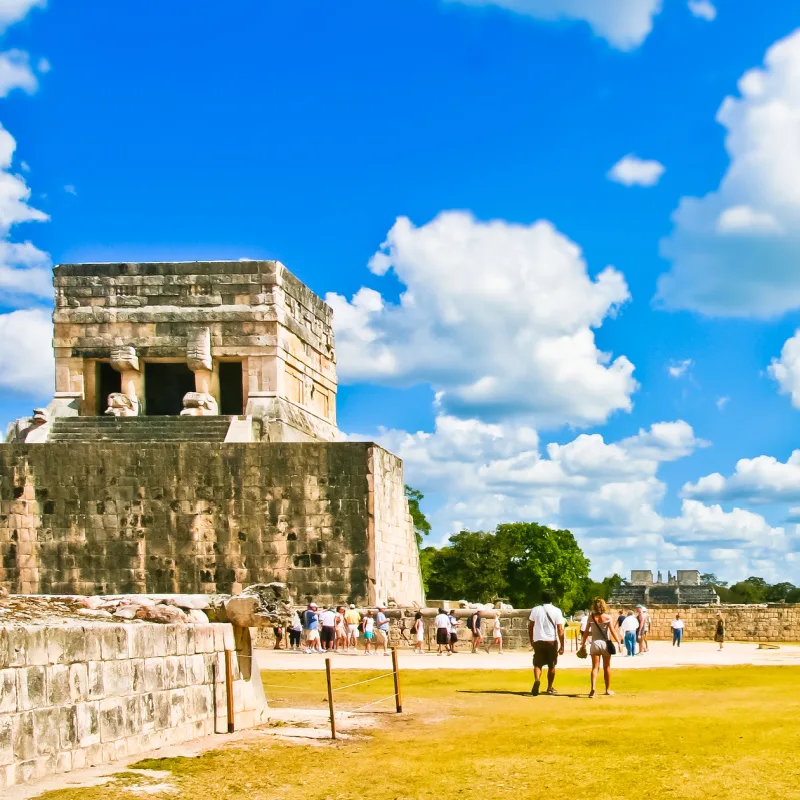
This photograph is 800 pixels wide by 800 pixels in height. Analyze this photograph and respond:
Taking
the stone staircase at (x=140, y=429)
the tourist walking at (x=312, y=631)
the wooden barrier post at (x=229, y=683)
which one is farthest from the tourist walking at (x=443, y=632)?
the wooden barrier post at (x=229, y=683)

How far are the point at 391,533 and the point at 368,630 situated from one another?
2.92 meters

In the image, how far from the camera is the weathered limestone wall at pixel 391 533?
20156 millimetres

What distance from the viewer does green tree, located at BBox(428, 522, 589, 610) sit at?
5941cm

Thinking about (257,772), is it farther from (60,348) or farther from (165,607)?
(60,348)

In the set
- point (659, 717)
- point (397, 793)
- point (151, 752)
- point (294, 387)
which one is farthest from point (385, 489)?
point (397, 793)

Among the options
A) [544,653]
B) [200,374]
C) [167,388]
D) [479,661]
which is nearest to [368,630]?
[479,661]

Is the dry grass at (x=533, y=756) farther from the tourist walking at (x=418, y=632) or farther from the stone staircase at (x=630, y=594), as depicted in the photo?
the stone staircase at (x=630, y=594)

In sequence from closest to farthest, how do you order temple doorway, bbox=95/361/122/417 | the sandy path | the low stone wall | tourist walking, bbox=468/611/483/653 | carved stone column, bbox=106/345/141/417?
the sandy path
tourist walking, bbox=468/611/483/653
carved stone column, bbox=106/345/141/417
temple doorway, bbox=95/361/122/417
the low stone wall

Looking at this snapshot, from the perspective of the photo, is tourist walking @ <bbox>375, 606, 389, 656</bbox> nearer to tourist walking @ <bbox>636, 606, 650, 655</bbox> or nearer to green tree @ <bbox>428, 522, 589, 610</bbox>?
tourist walking @ <bbox>636, 606, 650, 655</bbox>

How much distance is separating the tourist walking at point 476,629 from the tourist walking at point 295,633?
312cm

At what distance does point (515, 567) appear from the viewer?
6128 cm

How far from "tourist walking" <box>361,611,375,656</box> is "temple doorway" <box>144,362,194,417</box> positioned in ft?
26.1

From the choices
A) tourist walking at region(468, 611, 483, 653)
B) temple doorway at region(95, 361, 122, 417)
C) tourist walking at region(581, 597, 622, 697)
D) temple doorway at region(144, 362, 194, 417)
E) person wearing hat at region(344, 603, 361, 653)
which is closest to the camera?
tourist walking at region(581, 597, 622, 697)

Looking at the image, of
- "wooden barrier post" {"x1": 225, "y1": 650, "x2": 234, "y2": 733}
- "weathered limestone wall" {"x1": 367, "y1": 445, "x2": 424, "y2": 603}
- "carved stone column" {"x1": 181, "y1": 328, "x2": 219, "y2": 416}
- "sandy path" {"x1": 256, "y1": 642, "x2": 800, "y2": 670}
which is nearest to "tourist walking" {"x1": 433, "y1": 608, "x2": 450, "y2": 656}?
"sandy path" {"x1": 256, "y1": 642, "x2": 800, "y2": 670}
